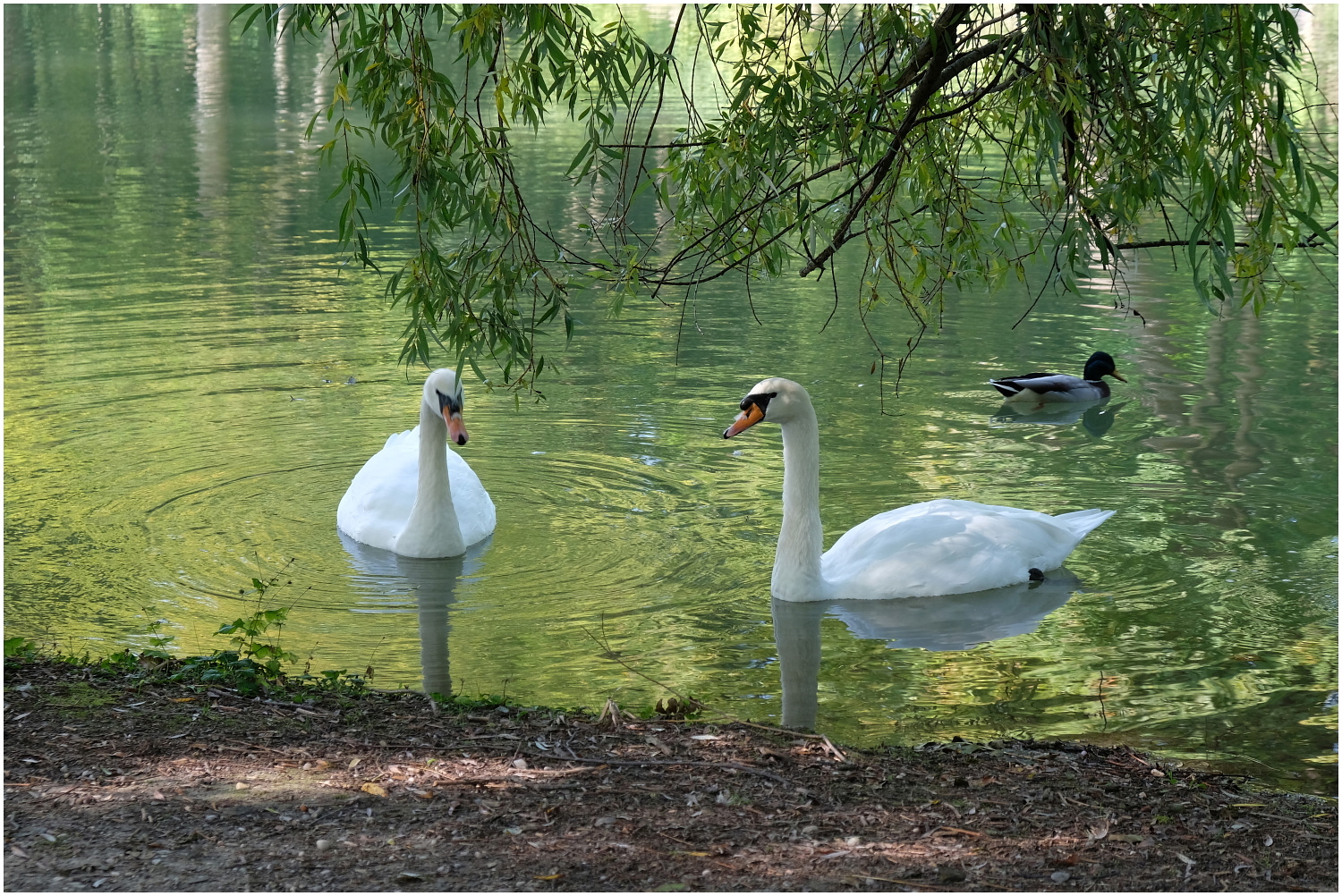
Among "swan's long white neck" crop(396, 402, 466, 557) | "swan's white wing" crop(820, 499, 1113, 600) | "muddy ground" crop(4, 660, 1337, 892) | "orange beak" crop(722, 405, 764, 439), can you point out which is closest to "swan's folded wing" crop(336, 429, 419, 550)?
"swan's long white neck" crop(396, 402, 466, 557)

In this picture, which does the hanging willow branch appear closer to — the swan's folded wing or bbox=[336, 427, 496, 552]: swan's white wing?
bbox=[336, 427, 496, 552]: swan's white wing

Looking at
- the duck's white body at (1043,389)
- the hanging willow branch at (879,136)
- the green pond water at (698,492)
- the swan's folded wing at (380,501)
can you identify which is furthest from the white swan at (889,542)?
the duck's white body at (1043,389)

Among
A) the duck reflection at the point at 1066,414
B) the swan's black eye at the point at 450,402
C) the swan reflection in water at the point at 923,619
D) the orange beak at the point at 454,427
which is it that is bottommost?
the swan reflection in water at the point at 923,619

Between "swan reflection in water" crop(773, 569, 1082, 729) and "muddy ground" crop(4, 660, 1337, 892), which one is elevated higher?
"muddy ground" crop(4, 660, 1337, 892)

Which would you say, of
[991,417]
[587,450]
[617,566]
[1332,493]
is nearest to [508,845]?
[617,566]

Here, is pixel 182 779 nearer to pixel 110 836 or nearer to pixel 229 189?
pixel 110 836

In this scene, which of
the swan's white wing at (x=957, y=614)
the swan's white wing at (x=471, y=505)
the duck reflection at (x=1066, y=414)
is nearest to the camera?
the swan's white wing at (x=957, y=614)

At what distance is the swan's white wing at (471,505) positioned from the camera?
1016cm

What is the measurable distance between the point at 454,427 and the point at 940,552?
3256 millimetres

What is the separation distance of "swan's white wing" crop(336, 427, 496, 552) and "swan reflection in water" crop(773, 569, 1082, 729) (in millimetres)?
2436

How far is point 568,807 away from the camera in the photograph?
17.5 feet

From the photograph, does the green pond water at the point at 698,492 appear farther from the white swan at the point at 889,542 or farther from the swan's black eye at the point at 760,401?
the swan's black eye at the point at 760,401

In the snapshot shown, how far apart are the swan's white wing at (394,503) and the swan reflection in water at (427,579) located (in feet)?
0.31

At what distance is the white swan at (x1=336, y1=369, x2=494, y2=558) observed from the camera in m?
9.74
